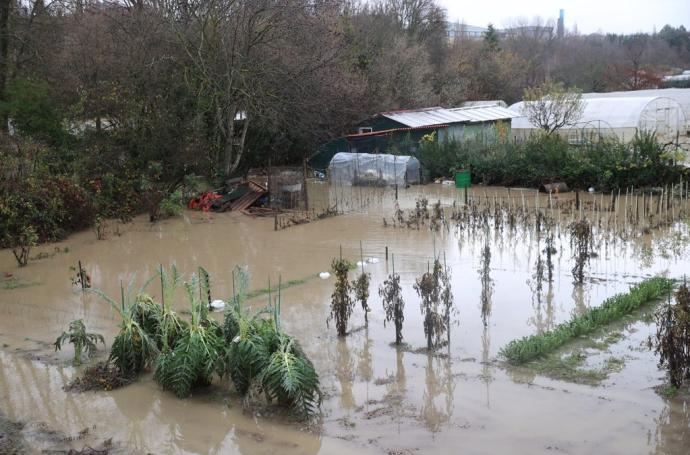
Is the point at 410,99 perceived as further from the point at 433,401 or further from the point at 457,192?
the point at 433,401

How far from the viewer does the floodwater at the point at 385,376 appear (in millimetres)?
6738

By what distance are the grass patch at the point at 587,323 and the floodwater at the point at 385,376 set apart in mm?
282

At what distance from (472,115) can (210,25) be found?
14171 millimetres

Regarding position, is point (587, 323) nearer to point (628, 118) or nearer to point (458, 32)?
point (628, 118)

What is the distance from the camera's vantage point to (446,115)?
102ft

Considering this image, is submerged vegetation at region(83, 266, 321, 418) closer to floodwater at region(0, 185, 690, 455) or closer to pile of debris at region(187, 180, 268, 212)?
floodwater at region(0, 185, 690, 455)

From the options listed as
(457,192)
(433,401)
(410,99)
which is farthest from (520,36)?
(433,401)

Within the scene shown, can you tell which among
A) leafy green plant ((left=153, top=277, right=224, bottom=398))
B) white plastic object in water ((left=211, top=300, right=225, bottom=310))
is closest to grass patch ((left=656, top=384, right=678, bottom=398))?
leafy green plant ((left=153, top=277, right=224, bottom=398))

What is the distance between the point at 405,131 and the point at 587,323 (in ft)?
63.4

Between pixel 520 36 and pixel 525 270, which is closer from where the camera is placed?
pixel 525 270

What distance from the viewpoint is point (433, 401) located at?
24.8ft

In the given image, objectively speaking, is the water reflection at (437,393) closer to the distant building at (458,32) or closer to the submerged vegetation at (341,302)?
the submerged vegetation at (341,302)

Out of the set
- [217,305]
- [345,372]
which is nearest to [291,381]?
[345,372]

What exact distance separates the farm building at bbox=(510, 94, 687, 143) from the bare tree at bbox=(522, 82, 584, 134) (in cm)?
51
